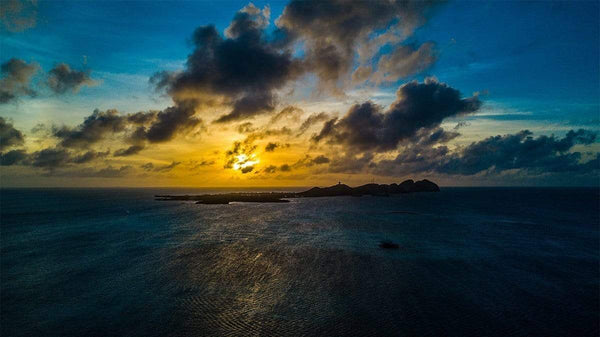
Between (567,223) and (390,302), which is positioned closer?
(390,302)

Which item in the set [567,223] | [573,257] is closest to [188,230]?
[573,257]

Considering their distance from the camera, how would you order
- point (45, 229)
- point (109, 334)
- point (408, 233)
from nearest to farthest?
1. point (109, 334)
2. point (408, 233)
3. point (45, 229)

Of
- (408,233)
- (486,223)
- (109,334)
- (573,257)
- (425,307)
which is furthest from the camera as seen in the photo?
(486,223)

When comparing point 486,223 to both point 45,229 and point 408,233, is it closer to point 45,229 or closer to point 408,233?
point 408,233

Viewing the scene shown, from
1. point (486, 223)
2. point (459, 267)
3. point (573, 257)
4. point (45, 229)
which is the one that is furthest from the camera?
point (486, 223)

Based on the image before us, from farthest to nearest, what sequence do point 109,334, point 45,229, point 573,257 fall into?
1. point 45,229
2. point 573,257
3. point 109,334

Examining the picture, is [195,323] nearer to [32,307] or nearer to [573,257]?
[32,307]

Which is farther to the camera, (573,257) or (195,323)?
(573,257)

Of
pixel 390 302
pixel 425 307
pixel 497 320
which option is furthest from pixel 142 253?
pixel 497 320
